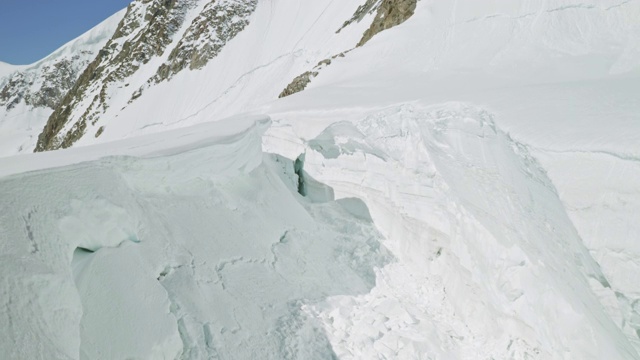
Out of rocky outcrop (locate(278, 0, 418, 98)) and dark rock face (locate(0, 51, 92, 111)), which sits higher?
dark rock face (locate(0, 51, 92, 111))

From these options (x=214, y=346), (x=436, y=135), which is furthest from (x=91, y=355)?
(x=436, y=135)

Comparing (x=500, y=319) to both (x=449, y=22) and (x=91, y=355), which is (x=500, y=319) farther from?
(x=449, y=22)

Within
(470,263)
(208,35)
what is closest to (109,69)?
(208,35)

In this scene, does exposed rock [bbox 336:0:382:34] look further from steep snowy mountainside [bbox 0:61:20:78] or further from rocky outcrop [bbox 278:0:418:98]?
steep snowy mountainside [bbox 0:61:20:78]

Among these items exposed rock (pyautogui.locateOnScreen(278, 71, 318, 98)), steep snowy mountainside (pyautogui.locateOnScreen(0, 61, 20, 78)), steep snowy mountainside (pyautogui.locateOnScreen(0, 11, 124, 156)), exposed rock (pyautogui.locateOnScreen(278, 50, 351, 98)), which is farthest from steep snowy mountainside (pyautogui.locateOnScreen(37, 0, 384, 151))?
steep snowy mountainside (pyautogui.locateOnScreen(0, 61, 20, 78))

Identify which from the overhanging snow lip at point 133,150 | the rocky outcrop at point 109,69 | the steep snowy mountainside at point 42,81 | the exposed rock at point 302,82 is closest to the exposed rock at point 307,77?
the exposed rock at point 302,82
